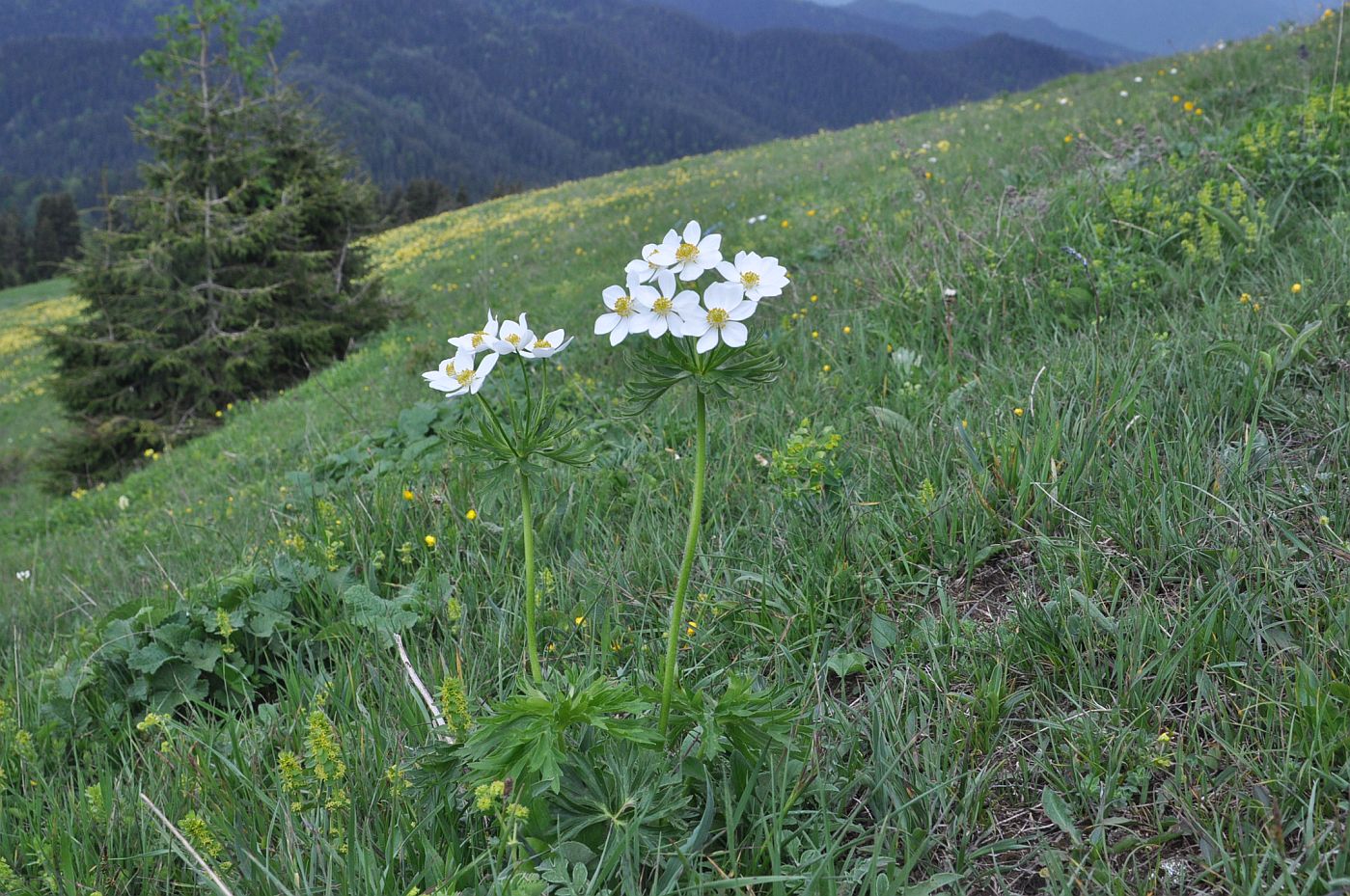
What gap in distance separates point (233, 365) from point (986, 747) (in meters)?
11.0

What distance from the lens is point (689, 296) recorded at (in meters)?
1.33

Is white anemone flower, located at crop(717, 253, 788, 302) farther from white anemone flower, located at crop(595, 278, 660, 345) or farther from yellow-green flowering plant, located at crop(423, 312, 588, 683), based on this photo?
yellow-green flowering plant, located at crop(423, 312, 588, 683)

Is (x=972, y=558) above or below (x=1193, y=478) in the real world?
below

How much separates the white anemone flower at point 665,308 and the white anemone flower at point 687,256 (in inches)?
2.3

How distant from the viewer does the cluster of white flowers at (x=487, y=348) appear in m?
1.52

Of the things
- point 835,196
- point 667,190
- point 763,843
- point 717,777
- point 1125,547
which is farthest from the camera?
point 667,190

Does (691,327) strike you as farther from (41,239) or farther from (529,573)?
(41,239)

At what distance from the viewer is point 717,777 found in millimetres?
1671

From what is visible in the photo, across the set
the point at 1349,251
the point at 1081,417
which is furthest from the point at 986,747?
the point at 1349,251

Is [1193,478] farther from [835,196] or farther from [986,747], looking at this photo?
[835,196]

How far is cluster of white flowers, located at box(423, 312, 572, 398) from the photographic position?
59.8 inches

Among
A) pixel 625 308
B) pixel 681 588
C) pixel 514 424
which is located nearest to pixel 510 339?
pixel 514 424

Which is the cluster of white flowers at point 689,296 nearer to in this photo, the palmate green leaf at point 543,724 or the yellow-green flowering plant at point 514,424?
the yellow-green flowering plant at point 514,424

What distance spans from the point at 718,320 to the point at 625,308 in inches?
7.6
